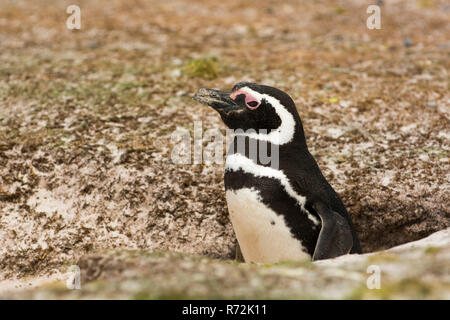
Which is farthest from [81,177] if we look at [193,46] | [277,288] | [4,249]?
[193,46]

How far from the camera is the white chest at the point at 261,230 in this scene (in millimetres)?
4043

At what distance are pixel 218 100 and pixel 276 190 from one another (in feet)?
2.94

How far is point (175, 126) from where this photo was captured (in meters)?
6.01

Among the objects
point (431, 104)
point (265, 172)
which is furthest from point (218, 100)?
point (431, 104)

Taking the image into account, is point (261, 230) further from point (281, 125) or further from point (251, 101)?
point (251, 101)

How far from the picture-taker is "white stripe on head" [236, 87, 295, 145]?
420 cm

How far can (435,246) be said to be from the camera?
347 centimetres

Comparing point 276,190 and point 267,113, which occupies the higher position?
point 267,113

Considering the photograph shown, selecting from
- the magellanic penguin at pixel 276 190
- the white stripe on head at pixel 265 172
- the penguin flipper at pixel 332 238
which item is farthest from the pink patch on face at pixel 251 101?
the penguin flipper at pixel 332 238

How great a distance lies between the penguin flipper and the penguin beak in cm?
109

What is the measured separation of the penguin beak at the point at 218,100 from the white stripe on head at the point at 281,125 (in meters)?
0.19

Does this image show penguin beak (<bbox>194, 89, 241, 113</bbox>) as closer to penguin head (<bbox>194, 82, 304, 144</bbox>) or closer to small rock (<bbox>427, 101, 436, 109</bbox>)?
penguin head (<bbox>194, 82, 304, 144</bbox>)

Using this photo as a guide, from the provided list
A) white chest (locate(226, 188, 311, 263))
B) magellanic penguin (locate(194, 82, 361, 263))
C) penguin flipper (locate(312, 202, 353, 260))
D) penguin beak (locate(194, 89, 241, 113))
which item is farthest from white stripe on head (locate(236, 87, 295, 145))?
penguin flipper (locate(312, 202, 353, 260))
